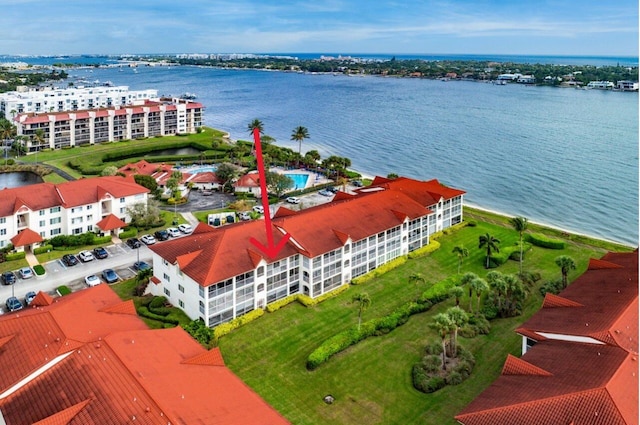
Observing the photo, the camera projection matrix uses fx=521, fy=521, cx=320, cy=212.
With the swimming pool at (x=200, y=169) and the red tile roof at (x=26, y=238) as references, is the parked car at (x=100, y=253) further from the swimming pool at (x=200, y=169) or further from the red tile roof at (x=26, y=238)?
the swimming pool at (x=200, y=169)

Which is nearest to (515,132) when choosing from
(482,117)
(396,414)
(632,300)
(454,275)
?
(482,117)

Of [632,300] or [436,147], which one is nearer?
[632,300]

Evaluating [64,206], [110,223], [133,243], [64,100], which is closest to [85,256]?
[133,243]

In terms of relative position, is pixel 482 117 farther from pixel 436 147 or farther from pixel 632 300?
pixel 632 300

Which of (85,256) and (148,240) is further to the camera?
(148,240)

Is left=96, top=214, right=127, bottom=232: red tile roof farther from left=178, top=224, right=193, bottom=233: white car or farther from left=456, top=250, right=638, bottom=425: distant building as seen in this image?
left=456, top=250, right=638, bottom=425: distant building

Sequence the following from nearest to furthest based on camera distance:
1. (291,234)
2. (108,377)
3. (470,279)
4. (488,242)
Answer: (108,377) → (470,279) → (291,234) → (488,242)

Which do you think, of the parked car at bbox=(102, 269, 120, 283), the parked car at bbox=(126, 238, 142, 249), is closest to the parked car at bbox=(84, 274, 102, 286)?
the parked car at bbox=(102, 269, 120, 283)

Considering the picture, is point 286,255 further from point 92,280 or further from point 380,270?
point 92,280
